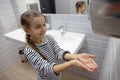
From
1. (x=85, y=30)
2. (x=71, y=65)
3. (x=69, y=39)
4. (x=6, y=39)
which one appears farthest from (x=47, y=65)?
(x=6, y=39)

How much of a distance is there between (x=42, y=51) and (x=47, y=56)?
0.06 m

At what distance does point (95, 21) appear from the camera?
1.00ft

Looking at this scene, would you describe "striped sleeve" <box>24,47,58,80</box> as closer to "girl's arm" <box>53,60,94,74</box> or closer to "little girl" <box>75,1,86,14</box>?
"girl's arm" <box>53,60,94,74</box>

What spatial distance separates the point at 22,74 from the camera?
5.96ft

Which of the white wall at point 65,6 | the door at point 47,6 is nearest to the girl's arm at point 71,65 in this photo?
the white wall at point 65,6

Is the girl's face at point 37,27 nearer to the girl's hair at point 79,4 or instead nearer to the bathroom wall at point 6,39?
the girl's hair at point 79,4

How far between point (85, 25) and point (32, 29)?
69 centimetres

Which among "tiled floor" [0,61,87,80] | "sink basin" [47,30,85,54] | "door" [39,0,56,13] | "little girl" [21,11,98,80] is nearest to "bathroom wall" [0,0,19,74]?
"tiled floor" [0,61,87,80]

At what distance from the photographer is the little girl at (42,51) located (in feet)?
2.05

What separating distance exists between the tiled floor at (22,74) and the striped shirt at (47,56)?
87 cm

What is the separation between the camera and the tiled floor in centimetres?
169

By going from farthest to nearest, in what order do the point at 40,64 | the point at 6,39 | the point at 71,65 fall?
the point at 6,39 < the point at 40,64 < the point at 71,65

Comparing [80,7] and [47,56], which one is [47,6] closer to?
[80,7]

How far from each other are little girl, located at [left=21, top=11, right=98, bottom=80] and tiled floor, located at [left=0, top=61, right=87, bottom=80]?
0.87m
